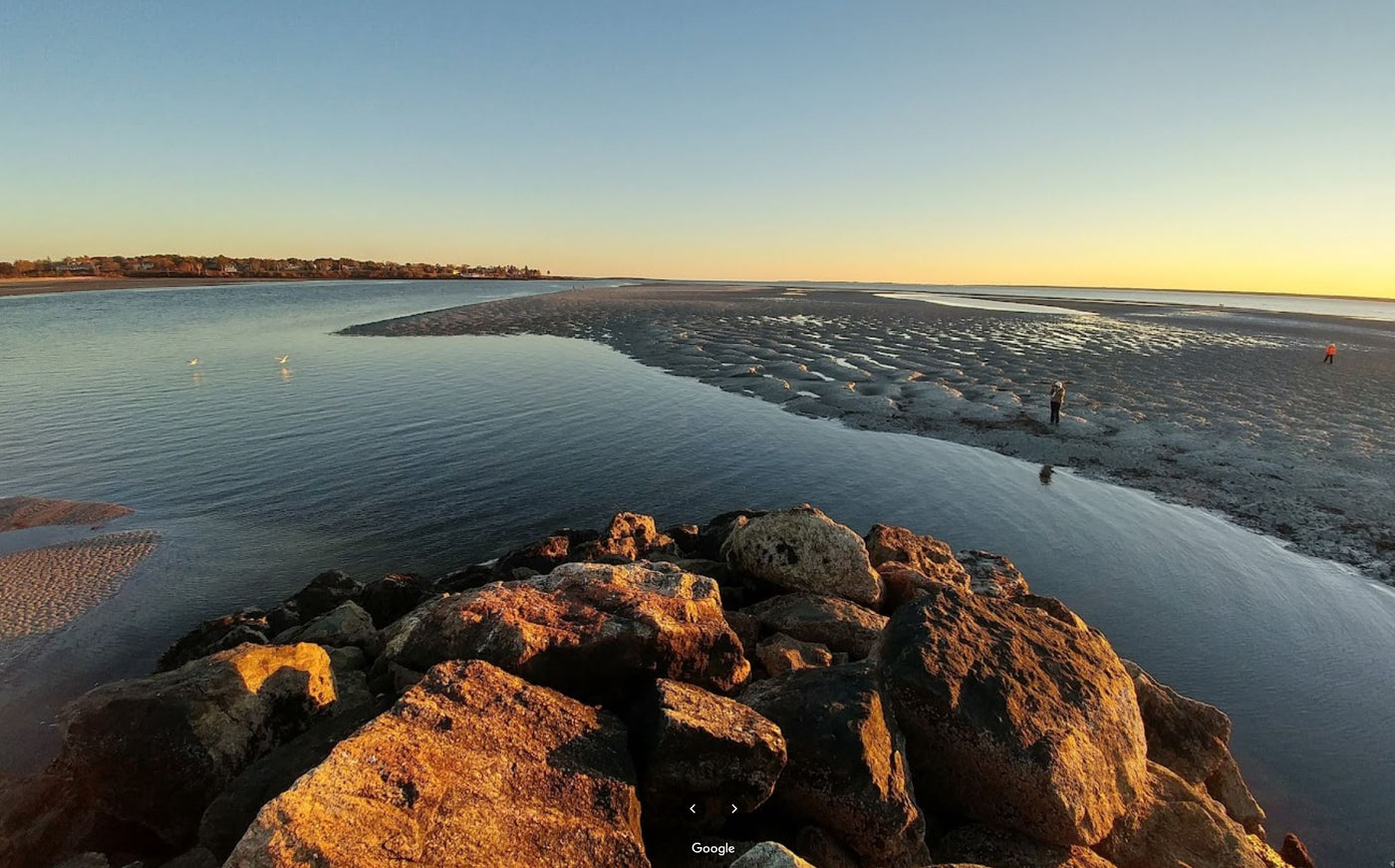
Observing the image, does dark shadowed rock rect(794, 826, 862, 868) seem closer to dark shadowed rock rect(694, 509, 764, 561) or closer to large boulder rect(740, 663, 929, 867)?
large boulder rect(740, 663, 929, 867)

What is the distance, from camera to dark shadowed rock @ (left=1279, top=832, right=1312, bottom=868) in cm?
646

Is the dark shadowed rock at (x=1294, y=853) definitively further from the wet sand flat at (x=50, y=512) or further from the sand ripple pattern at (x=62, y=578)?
the wet sand flat at (x=50, y=512)

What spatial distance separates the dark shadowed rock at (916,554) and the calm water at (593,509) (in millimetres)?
2753

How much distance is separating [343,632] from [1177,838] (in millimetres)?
9314

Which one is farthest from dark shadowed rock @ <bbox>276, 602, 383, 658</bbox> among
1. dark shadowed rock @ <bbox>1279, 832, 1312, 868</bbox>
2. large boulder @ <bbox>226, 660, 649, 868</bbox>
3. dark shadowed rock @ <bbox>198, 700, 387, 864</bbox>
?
dark shadowed rock @ <bbox>1279, 832, 1312, 868</bbox>

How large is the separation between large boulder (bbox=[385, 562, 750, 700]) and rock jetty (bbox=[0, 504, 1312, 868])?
0.02 meters

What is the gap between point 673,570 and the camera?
7.62 metres

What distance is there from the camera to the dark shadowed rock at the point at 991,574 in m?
11.0

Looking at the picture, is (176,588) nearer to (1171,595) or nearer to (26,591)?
(26,591)

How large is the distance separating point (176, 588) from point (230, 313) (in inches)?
2506

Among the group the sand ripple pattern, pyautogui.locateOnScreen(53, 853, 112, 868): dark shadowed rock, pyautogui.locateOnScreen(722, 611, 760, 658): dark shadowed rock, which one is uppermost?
pyautogui.locateOnScreen(722, 611, 760, 658): dark shadowed rock

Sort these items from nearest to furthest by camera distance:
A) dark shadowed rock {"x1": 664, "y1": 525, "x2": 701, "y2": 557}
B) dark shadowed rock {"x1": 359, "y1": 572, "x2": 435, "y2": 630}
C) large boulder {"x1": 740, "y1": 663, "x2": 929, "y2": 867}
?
large boulder {"x1": 740, "y1": 663, "x2": 929, "y2": 867}, dark shadowed rock {"x1": 359, "y1": 572, "x2": 435, "y2": 630}, dark shadowed rock {"x1": 664, "y1": 525, "x2": 701, "y2": 557}

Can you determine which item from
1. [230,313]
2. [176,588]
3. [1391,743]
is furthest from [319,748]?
[230,313]

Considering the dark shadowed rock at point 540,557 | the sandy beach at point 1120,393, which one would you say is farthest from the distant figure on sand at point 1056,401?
the dark shadowed rock at point 540,557
